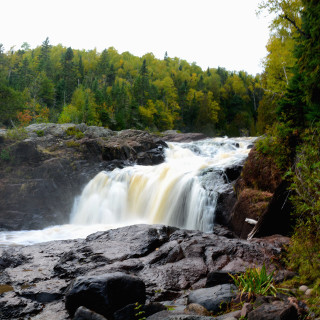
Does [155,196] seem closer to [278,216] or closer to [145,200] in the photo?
[145,200]

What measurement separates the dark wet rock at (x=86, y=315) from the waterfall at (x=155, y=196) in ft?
23.1

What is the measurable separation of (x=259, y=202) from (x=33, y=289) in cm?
654

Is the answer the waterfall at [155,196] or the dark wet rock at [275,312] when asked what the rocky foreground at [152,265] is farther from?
the waterfall at [155,196]

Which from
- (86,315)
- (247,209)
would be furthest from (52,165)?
(86,315)

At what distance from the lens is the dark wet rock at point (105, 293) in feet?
13.9

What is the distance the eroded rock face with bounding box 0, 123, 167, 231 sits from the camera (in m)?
15.2

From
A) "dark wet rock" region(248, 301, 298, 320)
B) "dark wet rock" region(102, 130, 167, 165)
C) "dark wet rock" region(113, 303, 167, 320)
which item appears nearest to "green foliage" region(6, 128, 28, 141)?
"dark wet rock" region(102, 130, 167, 165)

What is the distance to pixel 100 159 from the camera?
63.2 ft

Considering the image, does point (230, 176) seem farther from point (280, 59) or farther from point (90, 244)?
point (280, 59)

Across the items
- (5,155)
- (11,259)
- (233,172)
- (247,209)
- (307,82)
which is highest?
(307,82)

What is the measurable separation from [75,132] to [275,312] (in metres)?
20.6

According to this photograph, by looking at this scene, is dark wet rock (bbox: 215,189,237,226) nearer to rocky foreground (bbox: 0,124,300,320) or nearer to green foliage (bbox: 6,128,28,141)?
rocky foreground (bbox: 0,124,300,320)

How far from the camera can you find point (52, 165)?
17.3 m

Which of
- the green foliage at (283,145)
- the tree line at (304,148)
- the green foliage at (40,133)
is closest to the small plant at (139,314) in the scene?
the tree line at (304,148)
